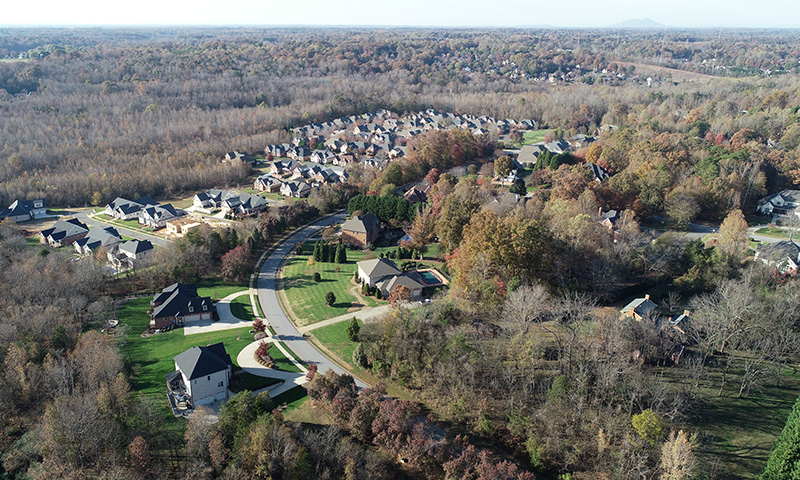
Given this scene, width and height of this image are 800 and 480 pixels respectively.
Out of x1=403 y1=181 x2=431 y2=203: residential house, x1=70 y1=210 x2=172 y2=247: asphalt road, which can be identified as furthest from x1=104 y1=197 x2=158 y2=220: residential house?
x1=403 y1=181 x2=431 y2=203: residential house

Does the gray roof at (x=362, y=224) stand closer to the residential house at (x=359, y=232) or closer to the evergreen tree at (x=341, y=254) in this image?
the residential house at (x=359, y=232)

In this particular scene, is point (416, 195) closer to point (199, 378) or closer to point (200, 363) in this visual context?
point (200, 363)

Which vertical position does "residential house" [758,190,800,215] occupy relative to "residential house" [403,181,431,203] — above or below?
above

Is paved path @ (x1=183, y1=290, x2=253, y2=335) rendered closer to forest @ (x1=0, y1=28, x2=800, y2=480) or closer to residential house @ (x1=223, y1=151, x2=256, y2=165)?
forest @ (x1=0, y1=28, x2=800, y2=480)

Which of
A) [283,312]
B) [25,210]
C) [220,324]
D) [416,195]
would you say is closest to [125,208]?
[25,210]

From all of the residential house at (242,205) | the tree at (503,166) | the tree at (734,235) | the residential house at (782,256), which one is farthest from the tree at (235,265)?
the residential house at (782,256)

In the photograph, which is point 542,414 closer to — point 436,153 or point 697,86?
point 436,153
